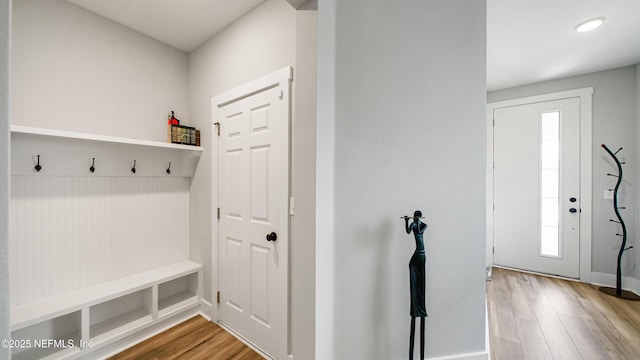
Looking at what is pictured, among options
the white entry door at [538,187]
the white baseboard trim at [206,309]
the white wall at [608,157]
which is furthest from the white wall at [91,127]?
the white wall at [608,157]

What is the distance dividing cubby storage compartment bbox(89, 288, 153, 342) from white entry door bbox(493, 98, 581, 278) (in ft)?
15.0

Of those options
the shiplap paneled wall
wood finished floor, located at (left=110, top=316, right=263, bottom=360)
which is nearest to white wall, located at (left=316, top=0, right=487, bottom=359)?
wood finished floor, located at (left=110, top=316, right=263, bottom=360)

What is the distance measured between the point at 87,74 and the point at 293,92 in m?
1.80

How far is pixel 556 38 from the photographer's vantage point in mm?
2393

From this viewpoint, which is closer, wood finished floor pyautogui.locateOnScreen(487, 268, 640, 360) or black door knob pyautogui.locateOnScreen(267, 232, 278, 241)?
black door knob pyautogui.locateOnScreen(267, 232, 278, 241)

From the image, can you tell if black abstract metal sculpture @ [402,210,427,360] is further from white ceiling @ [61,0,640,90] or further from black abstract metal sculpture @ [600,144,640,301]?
black abstract metal sculpture @ [600,144,640,301]

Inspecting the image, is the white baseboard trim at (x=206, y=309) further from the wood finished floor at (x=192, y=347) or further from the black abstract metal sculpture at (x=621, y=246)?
the black abstract metal sculpture at (x=621, y=246)

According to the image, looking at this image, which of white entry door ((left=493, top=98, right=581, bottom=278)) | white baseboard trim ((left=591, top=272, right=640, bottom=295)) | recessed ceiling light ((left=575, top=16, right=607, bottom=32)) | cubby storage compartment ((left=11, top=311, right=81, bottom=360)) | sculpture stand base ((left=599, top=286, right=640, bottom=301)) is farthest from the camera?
white entry door ((left=493, top=98, right=581, bottom=278))

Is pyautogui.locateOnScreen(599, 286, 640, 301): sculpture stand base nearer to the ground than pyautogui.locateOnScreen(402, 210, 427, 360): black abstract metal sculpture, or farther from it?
nearer to the ground

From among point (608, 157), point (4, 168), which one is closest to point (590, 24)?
point (608, 157)

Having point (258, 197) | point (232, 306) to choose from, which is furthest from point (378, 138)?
point (232, 306)

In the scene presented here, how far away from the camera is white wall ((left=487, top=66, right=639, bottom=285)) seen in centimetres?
289

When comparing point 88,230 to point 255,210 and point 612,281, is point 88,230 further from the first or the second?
point 612,281

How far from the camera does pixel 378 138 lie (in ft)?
5.20
